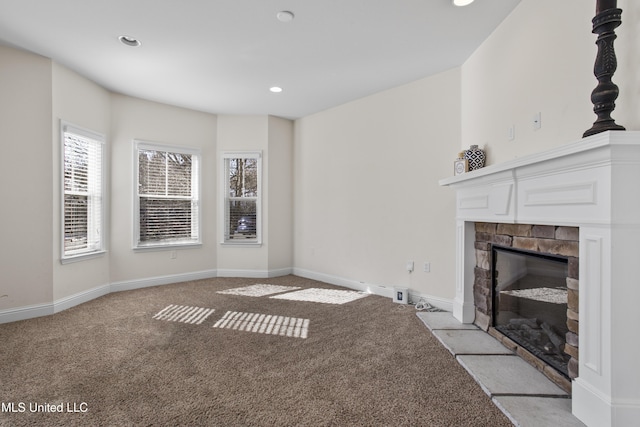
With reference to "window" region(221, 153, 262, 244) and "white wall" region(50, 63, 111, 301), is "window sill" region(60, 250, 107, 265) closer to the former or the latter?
"white wall" region(50, 63, 111, 301)

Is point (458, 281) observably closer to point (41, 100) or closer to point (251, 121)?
point (251, 121)

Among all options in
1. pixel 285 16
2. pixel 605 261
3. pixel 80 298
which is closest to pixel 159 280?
pixel 80 298

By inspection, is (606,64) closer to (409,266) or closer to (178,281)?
(409,266)

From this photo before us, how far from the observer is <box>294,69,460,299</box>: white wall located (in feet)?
12.2

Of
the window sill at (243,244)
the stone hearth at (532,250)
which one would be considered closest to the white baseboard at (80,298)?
the window sill at (243,244)

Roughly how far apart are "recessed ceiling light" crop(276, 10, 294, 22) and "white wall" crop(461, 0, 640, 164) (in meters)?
1.79

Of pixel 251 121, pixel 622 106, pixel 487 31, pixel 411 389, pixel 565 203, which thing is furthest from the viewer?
pixel 251 121

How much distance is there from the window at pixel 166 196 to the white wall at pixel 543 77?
411 cm

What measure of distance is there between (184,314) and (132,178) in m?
2.30

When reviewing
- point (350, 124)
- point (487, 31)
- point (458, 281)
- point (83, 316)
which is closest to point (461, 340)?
point (458, 281)

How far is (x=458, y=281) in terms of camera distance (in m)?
3.32

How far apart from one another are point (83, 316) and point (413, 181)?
3952 mm

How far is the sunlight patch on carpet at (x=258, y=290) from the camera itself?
4445 millimetres

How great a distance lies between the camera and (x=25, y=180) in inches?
134
